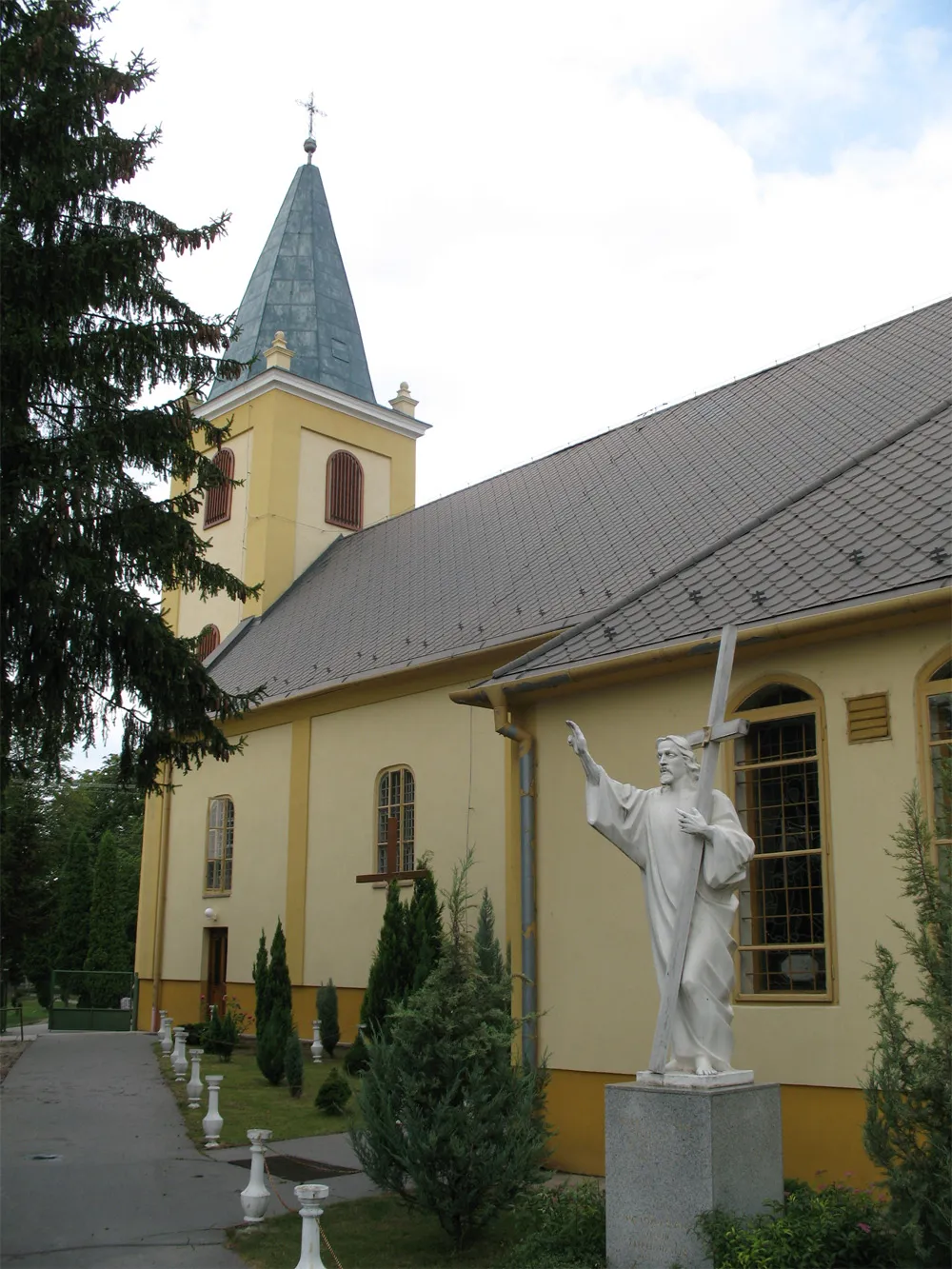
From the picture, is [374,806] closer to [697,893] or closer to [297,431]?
[297,431]

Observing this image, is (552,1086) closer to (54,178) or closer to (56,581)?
(56,581)

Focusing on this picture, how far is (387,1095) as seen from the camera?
27.9 ft

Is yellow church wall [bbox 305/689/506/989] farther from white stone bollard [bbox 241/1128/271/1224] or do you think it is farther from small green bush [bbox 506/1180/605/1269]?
small green bush [bbox 506/1180/605/1269]

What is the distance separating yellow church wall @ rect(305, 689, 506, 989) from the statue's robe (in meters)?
8.78

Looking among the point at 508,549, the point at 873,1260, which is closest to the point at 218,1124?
the point at 873,1260

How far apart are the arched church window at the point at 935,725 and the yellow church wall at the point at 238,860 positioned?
14413mm

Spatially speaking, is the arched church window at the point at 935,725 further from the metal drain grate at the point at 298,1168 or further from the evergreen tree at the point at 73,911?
the evergreen tree at the point at 73,911

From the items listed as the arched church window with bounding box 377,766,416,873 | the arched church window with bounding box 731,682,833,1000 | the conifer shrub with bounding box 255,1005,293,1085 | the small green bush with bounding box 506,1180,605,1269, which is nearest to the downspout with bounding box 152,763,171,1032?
the arched church window with bounding box 377,766,416,873

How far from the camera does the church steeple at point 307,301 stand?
31375 millimetres

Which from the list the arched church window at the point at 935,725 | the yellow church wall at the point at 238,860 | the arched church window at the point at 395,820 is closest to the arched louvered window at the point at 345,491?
the yellow church wall at the point at 238,860

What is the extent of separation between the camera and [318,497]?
29406mm

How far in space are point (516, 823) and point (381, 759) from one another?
7340 millimetres

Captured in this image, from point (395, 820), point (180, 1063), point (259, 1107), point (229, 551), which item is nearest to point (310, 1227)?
point (259, 1107)

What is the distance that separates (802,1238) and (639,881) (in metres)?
4.79
